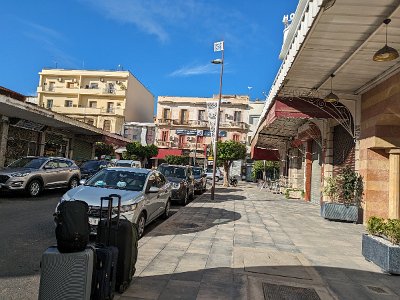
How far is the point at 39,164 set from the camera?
1408 cm

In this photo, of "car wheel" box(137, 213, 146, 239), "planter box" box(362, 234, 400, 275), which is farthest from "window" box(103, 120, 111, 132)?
"planter box" box(362, 234, 400, 275)

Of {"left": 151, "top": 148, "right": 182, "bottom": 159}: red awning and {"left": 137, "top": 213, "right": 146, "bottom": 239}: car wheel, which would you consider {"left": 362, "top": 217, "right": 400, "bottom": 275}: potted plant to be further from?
{"left": 151, "top": 148, "right": 182, "bottom": 159}: red awning

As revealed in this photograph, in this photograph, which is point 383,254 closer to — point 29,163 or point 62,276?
point 62,276

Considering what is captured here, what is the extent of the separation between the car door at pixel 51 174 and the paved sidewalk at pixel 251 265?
23.2 ft

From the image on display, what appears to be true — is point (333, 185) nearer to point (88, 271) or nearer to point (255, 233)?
point (255, 233)

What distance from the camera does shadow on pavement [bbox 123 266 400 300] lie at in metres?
4.34

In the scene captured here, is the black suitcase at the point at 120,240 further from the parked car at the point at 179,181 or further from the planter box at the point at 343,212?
the parked car at the point at 179,181

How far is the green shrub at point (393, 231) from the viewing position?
5.96 m

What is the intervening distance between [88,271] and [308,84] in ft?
32.2

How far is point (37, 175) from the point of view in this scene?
529 inches

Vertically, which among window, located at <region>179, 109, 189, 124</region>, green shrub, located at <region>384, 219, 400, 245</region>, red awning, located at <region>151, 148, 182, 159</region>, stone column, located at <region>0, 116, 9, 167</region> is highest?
window, located at <region>179, 109, 189, 124</region>

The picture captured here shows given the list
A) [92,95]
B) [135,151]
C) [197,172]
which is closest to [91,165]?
[197,172]

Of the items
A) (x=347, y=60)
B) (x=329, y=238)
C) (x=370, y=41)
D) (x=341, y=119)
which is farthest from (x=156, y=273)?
(x=341, y=119)

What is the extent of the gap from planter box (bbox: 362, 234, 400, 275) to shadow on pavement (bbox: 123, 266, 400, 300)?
171 millimetres
